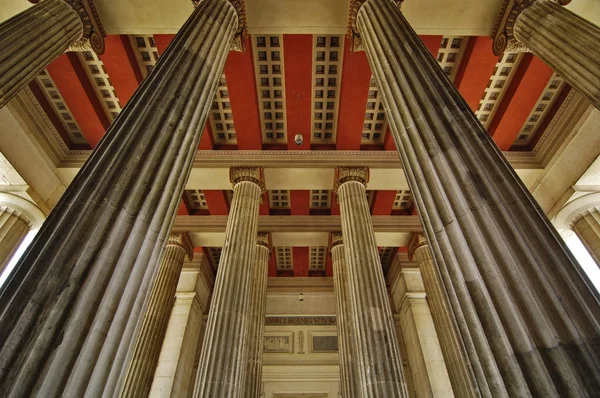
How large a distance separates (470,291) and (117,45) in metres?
8.32

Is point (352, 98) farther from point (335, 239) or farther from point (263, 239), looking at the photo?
point (263, 239)

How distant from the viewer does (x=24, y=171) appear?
810 cm

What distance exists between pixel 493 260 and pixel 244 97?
7.21 m

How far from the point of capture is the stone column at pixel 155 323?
313 inches

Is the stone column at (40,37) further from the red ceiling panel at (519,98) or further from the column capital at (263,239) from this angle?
the red ceiling panel at (519,98)

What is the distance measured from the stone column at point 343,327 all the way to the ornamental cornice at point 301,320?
4.84 m

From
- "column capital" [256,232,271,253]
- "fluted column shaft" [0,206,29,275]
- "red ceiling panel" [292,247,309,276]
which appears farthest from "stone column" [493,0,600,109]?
"fluted column shaft" [0,206,29,275]

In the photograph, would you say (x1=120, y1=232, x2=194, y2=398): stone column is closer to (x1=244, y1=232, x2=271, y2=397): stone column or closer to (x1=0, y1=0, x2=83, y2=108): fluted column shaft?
(x1=244, y1=232, x2=271, y2=397): stone column

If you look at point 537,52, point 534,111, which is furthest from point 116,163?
point 534,111

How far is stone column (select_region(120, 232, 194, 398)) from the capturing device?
26.1ft

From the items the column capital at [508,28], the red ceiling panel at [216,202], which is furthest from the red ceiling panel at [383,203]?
the column capital at [508,28]

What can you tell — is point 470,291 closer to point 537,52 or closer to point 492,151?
point 492,151

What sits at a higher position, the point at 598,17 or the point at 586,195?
the point at 598,17

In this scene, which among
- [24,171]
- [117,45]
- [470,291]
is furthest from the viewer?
[24,171]
